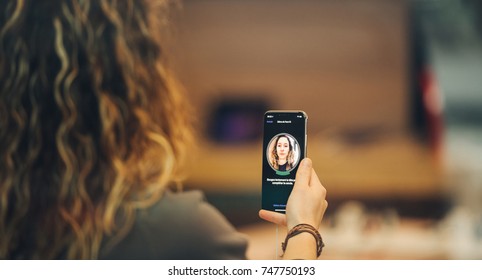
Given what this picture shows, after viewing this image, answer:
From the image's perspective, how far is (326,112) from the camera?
187 centimetres

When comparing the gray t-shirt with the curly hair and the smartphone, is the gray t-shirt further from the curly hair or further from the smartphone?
the smartphone

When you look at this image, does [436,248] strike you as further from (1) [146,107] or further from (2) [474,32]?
(1) [146,107]

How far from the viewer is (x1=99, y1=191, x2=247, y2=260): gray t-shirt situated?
1.80 m

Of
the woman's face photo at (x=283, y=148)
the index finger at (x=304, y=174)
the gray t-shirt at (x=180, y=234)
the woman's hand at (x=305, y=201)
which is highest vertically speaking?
the woman's face photo at (x=283, y=148)

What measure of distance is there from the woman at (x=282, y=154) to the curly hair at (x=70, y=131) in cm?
28

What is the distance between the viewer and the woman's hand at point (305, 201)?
1653 millimetres

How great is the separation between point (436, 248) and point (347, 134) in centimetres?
38

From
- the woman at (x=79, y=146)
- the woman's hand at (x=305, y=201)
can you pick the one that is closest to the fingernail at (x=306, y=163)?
the woman's hand at (x=305, y=201)

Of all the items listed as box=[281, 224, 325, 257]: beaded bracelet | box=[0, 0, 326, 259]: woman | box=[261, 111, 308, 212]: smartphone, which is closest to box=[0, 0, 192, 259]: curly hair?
box=[0, 0, 326, 259]: woman

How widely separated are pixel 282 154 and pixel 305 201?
0.14 meters

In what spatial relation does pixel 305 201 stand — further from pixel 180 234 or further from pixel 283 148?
pixel 180 234

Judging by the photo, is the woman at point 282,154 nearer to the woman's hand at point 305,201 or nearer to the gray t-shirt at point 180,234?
the woman's hand at point 305,201

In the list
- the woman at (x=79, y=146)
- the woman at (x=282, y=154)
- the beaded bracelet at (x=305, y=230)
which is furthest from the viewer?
the woman at (x=79, y=146)
